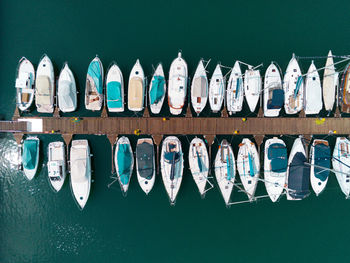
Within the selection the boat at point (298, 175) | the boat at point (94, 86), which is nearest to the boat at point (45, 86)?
the boat at point (94, 86)

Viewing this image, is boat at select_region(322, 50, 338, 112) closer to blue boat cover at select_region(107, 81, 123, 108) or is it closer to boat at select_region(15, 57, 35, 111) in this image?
blue boat cover at select_region(107, 81, 123, 108)

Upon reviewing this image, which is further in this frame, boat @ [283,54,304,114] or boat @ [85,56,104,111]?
boat @ [85,56,104,111]

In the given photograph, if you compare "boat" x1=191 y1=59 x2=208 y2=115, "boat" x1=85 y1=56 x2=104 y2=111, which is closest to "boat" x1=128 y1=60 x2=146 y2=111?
"boat" x1=85 y1=56 x2=104 y2=111

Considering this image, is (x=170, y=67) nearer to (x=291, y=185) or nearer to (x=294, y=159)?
(x=294, y=159)

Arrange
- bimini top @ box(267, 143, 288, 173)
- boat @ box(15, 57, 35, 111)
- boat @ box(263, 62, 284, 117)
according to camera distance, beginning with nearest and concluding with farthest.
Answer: boat @ box(263, 62, 284, 117) < bimini top @ box(267, 143, 288, 173) < boat @ box(15, 57, 35, 111)

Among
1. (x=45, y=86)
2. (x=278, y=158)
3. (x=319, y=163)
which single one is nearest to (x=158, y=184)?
(x=278, y=158)

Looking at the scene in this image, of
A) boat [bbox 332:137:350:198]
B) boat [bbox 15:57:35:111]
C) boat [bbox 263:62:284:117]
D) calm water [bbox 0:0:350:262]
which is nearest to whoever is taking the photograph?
boat [bbox 263:62:284:117]
